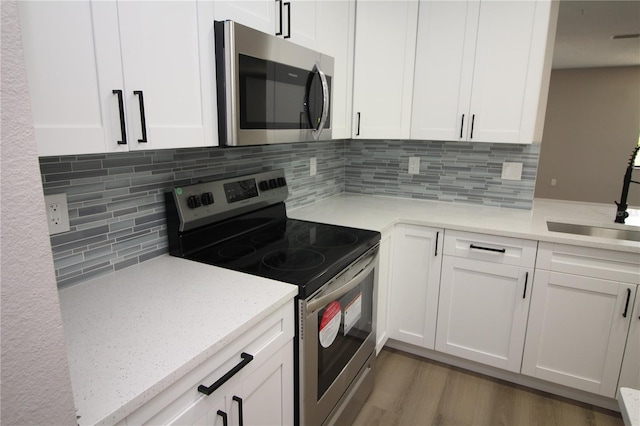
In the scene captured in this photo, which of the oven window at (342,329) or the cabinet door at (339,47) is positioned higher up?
the cabinet door at (339,47)

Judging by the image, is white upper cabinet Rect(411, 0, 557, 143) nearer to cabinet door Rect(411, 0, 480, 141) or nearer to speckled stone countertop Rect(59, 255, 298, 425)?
cabinet door Rect(411, 0, 480, 141)

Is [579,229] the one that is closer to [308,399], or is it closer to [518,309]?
[518,309]

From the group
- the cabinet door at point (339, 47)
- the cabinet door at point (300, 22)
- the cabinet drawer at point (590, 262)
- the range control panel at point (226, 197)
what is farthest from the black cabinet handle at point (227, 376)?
the cabinet drawer at point (590, 262)

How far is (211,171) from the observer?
168 cm

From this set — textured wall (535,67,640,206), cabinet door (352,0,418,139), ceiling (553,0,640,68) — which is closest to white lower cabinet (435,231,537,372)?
cabinet door (352,0,418,139)

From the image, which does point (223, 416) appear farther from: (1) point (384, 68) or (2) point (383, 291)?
(1) point (384, 68)

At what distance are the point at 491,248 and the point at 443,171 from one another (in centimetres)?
75

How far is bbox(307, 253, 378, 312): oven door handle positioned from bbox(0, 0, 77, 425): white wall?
2.79ft

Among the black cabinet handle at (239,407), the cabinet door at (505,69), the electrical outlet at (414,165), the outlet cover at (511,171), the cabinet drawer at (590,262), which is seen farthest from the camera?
the electrical outlet at (414,165)

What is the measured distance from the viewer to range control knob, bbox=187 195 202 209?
1455mm

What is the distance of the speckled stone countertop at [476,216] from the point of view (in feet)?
6.12

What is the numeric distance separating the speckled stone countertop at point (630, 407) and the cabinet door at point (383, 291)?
1.31 metres

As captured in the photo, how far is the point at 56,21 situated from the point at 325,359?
1300 mm

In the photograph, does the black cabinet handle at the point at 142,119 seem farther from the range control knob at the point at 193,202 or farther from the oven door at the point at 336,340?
the oven door at the point at 336,340
